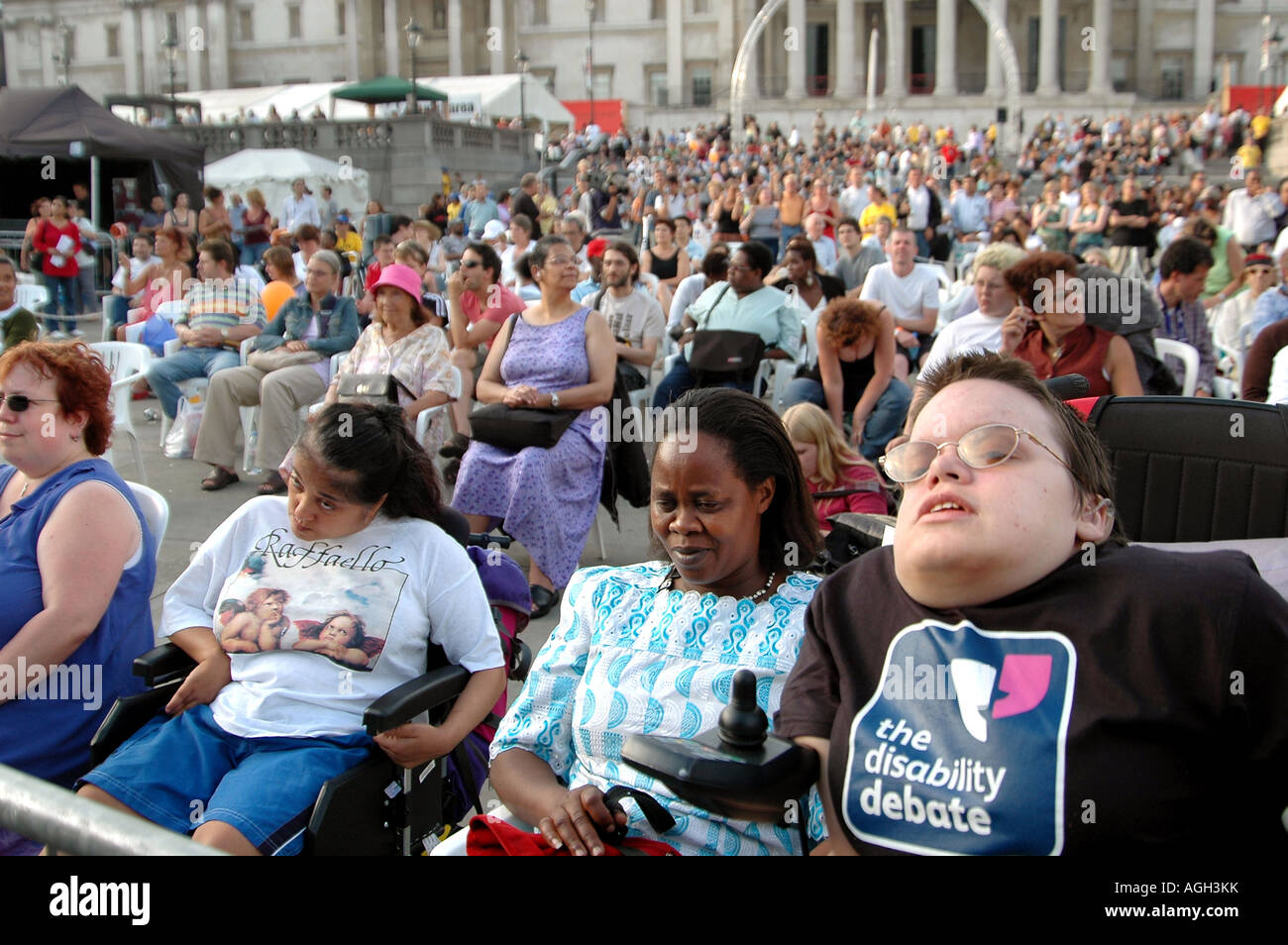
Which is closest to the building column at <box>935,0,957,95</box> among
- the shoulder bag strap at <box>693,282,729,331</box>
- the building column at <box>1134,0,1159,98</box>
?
the building column at <box>1134,0,1159,98</box>

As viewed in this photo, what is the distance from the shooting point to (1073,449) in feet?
5.98

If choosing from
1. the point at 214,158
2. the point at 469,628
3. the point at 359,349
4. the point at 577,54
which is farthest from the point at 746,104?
the point at 469,628

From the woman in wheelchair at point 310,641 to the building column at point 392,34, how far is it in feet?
218

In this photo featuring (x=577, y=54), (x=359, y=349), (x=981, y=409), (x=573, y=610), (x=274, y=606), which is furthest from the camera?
(x=577, y=54)

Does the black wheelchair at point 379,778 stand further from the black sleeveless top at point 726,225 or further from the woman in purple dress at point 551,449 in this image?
the black sleeveless top at point 726,225

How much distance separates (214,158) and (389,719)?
114 ft

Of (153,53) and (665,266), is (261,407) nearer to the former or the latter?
(665,266)

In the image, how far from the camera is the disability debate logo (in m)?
1.57

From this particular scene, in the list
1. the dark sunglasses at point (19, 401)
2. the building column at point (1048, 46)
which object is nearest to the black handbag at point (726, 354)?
the dark sunglasses at point (19, 401)

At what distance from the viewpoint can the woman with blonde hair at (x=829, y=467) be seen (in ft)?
14.7

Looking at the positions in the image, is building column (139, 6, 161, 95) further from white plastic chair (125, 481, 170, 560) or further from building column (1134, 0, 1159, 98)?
white plastic chair (125, 481, 170, 560)

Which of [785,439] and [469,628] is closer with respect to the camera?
[785,439]

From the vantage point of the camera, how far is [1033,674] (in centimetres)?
161
